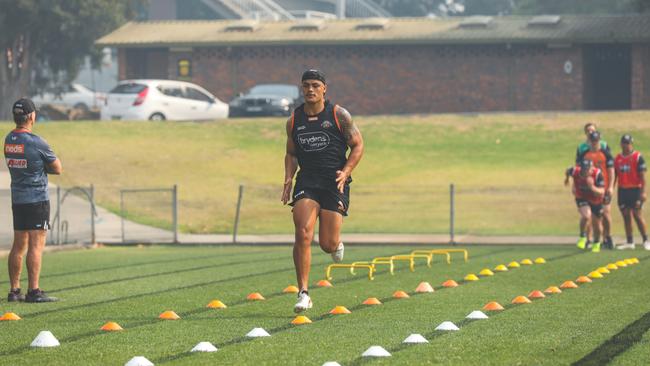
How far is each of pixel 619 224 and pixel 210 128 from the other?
17.3 metres

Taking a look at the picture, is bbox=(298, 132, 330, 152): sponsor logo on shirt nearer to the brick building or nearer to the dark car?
the dark car

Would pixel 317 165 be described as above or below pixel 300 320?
above

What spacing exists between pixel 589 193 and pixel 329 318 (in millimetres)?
12052

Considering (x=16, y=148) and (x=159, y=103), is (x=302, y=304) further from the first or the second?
(x=159, y=103)

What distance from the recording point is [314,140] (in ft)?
40.9

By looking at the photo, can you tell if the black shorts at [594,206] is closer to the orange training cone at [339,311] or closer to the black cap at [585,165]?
the black cap at [585,165]

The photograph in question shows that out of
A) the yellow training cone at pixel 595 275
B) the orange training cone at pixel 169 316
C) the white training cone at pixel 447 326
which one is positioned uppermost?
the white training cone at pixel 447 326

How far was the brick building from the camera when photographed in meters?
53.8

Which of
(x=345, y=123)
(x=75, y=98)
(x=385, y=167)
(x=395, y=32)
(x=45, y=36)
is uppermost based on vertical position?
(x=45, y=36)

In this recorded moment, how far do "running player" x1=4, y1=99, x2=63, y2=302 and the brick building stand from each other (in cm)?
4126

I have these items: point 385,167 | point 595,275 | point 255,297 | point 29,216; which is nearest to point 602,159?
point 595,275

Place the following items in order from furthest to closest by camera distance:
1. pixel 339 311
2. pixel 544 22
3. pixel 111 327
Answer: pixel 544 22 < pixel 339 311 < pixel 111 327

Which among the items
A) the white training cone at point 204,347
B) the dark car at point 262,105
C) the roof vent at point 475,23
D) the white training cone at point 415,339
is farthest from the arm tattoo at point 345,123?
the roof vent at point 475,23

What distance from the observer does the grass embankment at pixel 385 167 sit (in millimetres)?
31875
